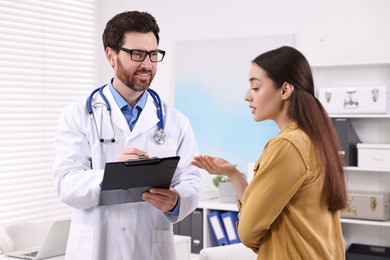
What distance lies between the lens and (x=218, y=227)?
4480 mm

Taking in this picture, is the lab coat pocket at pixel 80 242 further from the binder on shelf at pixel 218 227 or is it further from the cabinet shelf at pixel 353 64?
the cabinet shelf at pixel 353 64

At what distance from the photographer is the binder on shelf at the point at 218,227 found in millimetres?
4473

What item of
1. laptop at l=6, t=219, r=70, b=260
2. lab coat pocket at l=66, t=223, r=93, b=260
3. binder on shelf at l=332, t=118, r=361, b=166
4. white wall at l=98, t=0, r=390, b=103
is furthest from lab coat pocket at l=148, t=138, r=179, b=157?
white wall at l=98, t=0, r=390, b=103

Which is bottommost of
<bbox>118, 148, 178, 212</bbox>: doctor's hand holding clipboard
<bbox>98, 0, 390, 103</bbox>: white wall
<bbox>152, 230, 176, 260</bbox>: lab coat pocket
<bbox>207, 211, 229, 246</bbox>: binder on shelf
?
<bbox>207, 211, 229, 246</bbox>: binder on shelf

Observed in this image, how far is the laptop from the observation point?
2590mm

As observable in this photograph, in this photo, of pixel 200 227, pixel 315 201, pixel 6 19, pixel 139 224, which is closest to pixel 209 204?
pixel 200 227

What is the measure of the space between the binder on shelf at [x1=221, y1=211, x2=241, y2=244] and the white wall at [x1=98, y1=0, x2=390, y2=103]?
1.21 metres

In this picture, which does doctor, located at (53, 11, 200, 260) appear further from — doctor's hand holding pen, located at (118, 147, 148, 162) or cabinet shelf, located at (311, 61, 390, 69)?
cabinet shelf, located at (311, 61, 390, 69)

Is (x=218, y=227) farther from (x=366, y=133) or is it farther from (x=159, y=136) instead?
(x=159, y=136)

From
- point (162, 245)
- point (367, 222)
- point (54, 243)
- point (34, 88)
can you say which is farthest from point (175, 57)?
point (162, 245)

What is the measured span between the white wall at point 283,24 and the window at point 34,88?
440 mm

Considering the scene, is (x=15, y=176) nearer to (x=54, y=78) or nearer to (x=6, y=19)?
(x=54, y=78)

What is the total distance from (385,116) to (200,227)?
64.5 inches

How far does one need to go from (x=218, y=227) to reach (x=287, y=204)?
290cm
